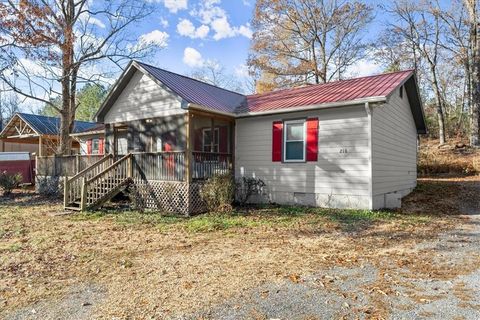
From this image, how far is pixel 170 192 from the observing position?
35.8 ft

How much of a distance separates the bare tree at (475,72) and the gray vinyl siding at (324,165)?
16.0m

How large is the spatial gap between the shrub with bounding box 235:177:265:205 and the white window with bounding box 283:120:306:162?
131 centimetres

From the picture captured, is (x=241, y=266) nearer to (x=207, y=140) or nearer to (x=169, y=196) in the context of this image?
(x=169, y=196)

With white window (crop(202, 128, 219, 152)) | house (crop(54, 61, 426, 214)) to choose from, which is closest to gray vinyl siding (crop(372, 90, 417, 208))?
house (crop(54, 61, 426, 214))

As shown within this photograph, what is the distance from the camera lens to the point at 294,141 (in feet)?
37.1

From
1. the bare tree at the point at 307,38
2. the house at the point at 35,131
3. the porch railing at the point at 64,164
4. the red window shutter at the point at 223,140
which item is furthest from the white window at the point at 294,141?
the house at the point at 35,131

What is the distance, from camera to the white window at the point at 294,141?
36.6 ft

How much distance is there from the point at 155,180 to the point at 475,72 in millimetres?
21629

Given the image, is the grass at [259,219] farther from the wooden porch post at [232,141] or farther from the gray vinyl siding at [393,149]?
the wooden porch post at [232,141]

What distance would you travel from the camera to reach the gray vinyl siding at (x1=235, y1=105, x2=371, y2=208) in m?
9.93

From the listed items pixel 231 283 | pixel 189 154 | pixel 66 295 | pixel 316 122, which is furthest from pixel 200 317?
pixel 316 122

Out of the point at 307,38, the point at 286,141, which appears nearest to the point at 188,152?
the point at 286,141

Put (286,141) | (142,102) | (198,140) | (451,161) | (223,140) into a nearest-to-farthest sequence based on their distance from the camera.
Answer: (286,141) < (223,140) < (142,102) < (198,140) < (451,161)

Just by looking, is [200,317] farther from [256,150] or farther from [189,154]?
[256,150]
